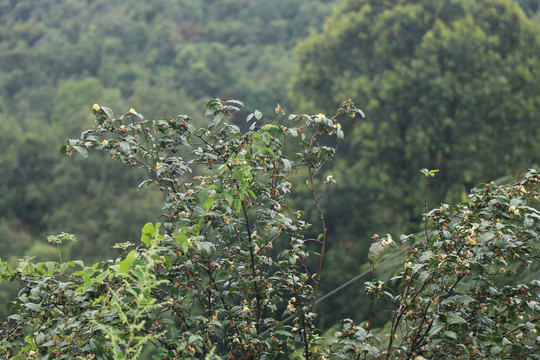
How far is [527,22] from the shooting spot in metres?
11.2

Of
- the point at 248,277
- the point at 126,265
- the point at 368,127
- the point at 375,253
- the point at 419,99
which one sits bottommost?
the point at 368,127

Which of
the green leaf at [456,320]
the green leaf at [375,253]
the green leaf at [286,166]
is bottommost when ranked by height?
the green leaf at [456,320]

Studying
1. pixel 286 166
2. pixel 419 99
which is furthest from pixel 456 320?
pixel 419 99

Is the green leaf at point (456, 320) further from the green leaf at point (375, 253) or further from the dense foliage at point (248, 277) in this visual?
the green leaf at point (375, 253)

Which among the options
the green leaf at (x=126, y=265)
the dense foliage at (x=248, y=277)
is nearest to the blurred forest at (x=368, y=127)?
the dense foliage at (x=248, y=277)

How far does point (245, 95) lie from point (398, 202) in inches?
523

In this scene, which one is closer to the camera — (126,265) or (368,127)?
(126,265)

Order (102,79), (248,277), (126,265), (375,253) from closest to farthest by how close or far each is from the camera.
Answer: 1. (126,265)
2. (375,253)
3. (248,277)
4. (102,79)

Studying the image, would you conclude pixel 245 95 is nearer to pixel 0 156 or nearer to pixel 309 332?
pixel 0 156

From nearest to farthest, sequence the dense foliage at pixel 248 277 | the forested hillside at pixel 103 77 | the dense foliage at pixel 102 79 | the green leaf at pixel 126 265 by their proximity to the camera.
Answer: the green leaf at pixel 126 265 → the dense foliage at pixel 248 277 → the dense foliage at pixel 102 79 → the forested hillside at pixel 103 77

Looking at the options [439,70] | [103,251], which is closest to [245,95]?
[103,251]

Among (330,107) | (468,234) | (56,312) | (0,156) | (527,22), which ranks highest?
(468,234)

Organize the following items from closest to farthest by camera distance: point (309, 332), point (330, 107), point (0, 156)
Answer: point (309, 332), point (330, 107), point (0, 156)

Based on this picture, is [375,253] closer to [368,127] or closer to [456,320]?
[456,320]
